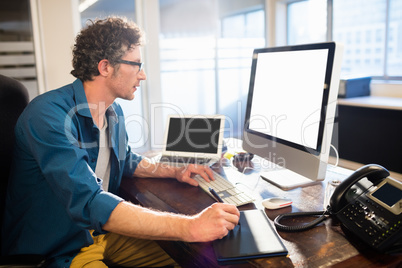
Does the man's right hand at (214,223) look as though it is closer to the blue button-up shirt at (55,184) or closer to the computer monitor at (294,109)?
the blue button-up shirt at (55,184)

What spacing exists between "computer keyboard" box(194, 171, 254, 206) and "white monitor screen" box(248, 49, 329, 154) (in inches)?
10.8

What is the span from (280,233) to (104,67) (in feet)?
3.17

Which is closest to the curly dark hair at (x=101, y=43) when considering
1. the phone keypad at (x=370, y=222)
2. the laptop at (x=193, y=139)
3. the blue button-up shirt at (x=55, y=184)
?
the blue button-up shirt at (x=55, y=184)

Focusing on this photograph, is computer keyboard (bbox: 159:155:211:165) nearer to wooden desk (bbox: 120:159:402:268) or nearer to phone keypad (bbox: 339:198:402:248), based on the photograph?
wooden desk (bbox: 120:159:402:268)

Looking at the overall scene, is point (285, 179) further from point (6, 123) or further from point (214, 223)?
point (6, 123)

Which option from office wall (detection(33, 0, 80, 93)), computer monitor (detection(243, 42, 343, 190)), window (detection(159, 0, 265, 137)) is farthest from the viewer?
window (detection(159, 0, 265, 137))

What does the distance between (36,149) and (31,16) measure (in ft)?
8.36

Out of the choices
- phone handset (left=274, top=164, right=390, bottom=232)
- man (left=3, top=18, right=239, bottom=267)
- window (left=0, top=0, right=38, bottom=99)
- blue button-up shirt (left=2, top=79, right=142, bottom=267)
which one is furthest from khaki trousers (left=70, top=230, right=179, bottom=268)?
window (left=0, top=0, right=38, bottom=99)

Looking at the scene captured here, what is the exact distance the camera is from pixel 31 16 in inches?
121

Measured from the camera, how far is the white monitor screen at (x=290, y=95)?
46.2 inches

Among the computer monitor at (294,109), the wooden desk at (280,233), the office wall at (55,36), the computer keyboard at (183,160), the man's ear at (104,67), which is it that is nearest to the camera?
the wooden desk at (280,233)

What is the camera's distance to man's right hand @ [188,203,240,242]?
0.91 meters

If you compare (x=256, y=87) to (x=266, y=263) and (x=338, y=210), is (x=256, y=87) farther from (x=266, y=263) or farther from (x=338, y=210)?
(x=266, y=263)

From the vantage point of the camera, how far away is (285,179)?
54.4 inches
